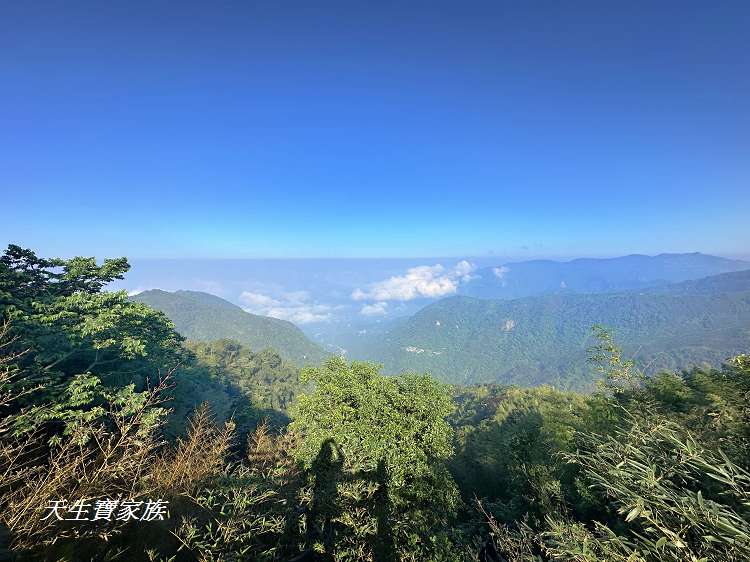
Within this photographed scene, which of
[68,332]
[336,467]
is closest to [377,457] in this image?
[336,467]

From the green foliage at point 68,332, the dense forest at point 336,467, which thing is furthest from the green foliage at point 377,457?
the green foliage at point 68,332

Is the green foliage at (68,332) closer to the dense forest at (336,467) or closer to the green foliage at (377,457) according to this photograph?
the dense forest at (336,467)

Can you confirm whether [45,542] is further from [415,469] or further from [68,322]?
[68,322]

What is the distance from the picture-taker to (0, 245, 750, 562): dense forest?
9.37 ft

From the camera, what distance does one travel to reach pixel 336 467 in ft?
38.4

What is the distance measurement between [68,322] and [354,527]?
16959 mm

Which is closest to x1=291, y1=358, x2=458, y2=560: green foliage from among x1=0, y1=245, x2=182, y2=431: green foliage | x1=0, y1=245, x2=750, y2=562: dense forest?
x1=0, y1=245, x2=750, y2=562: dense forest

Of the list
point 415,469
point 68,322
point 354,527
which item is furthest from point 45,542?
point 68,322

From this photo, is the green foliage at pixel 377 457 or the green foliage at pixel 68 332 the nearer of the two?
the green foliage at pixel 377 457

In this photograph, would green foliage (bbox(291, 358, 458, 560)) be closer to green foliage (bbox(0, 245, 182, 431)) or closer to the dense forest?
the dense forest

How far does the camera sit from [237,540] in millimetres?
5160

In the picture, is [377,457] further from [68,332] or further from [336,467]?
[68,332]

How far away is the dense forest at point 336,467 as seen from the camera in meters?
2.86

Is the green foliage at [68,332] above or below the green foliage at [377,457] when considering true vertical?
above
